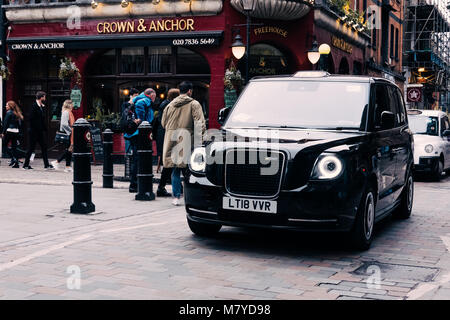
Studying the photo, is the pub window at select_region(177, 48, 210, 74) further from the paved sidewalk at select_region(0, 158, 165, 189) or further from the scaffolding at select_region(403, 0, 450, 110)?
the scaffolding at select_region(403, 0, 450, 110)

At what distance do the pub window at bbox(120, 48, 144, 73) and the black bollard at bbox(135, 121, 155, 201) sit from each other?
9613mm

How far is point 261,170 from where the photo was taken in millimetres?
6164

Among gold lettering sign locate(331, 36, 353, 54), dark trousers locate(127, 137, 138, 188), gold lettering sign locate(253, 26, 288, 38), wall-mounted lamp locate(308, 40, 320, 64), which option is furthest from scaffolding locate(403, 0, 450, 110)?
dark trousers locate(127, 137, 138, 188)

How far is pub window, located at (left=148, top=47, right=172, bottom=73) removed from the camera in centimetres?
1911

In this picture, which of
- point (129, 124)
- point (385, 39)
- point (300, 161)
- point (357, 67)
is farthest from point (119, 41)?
point (385, 39)

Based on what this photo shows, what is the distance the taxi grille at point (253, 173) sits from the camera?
6.12m

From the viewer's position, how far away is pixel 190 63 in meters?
19.0

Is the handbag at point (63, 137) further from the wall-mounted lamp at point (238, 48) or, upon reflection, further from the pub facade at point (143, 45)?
the wall-mounted lamp at point (238, 48)

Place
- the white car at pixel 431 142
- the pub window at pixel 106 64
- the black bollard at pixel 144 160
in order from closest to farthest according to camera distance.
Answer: the black bollard at pixel 144 160 → the white car at pixel 431 142 → the pub window at pixel 106 64

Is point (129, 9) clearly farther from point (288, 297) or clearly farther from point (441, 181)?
point (288, 297)

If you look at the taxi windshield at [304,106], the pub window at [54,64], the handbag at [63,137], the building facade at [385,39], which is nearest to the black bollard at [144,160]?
the taxi windshield at [304,106]

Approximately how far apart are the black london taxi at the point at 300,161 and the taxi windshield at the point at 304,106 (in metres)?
0.01

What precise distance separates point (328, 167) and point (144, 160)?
4.60 meters

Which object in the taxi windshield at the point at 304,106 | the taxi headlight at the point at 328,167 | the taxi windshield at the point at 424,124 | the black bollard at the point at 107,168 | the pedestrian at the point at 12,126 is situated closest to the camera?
the taxi headlight at the point at 328,167
